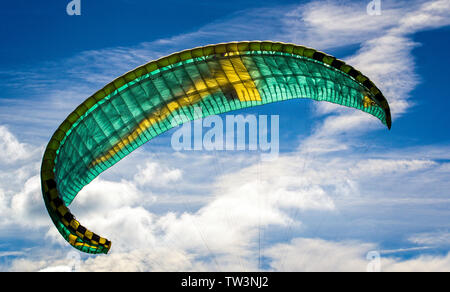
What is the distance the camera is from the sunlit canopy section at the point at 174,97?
21203 millimetres

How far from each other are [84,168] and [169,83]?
720 cm

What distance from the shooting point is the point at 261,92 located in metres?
25.8

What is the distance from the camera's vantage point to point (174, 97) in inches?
992

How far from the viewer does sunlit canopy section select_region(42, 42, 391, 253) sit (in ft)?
69.6
